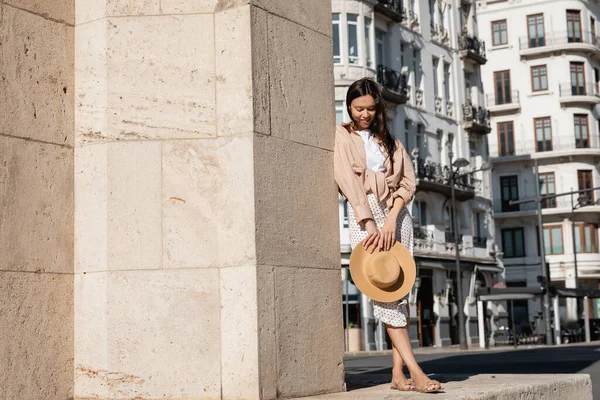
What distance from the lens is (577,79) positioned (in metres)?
66.6

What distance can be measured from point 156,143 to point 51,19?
1.01m

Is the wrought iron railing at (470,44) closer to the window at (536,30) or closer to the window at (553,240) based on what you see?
the window at (536,30)

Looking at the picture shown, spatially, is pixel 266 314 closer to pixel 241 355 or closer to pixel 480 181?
pixel 241 355

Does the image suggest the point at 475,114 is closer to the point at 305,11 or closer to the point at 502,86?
the point at 502,86

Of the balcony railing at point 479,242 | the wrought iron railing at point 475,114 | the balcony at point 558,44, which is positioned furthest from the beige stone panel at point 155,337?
the balcony at point 558,44

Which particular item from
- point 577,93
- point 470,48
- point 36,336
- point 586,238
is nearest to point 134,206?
point 36,336

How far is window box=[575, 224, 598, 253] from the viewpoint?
65062 millimetres

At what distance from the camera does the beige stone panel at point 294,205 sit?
5.79 m

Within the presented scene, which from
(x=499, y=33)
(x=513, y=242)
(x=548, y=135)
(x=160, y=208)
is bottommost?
(x=160, y=208)

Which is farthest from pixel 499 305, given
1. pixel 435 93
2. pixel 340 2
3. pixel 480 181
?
pixel 340 2

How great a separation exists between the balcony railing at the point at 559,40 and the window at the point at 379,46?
85.6 ft

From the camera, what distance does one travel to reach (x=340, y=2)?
132 ft

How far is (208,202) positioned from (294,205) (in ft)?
1.80

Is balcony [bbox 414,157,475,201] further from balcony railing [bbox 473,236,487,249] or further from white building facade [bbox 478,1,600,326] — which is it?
white building facade [bbox 478,1,600,326]
